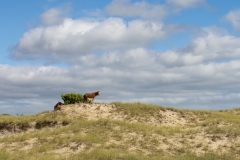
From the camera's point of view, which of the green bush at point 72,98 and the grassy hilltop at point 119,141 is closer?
the grassy hilltop at point 119,141

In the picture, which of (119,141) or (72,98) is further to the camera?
(72,98)

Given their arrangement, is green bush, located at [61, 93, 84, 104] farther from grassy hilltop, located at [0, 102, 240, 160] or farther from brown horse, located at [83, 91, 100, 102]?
grassy hilltop, located at [0, 102, 240, 160]

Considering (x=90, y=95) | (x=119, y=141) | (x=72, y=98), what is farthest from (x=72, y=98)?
(x=119, y=141)

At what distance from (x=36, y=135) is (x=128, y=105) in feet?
44.9

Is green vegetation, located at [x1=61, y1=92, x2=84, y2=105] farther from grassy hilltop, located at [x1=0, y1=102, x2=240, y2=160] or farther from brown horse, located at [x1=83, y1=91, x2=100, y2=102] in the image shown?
grassy hilltop, located at [x1=0, y1=102, x2=240, y2=160]

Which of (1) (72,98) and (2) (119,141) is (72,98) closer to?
(1) (72,98)

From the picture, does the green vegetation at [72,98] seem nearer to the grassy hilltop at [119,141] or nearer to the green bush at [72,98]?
the green bush at [72,98]

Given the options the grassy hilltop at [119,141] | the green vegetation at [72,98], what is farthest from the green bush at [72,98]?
the grassy hilltop at [119,141]

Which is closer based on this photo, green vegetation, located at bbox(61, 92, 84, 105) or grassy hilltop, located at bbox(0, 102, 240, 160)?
grassy hilltop, located at bbox(0, 102, 240, 160)

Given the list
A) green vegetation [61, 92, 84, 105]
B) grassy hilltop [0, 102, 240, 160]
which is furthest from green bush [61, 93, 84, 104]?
grassy hilltop [0, 102, 240, 160]

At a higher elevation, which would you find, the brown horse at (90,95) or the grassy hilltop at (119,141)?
the brown horse at (90,95)

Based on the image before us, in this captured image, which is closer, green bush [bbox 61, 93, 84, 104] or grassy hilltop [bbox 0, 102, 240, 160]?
grassy hilltop [bbox 0, 102, 240, 160]

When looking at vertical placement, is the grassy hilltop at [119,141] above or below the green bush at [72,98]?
below

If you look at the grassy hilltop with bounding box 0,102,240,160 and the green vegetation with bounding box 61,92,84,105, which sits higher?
the green vegetation with bounding box 61,92,84,105
